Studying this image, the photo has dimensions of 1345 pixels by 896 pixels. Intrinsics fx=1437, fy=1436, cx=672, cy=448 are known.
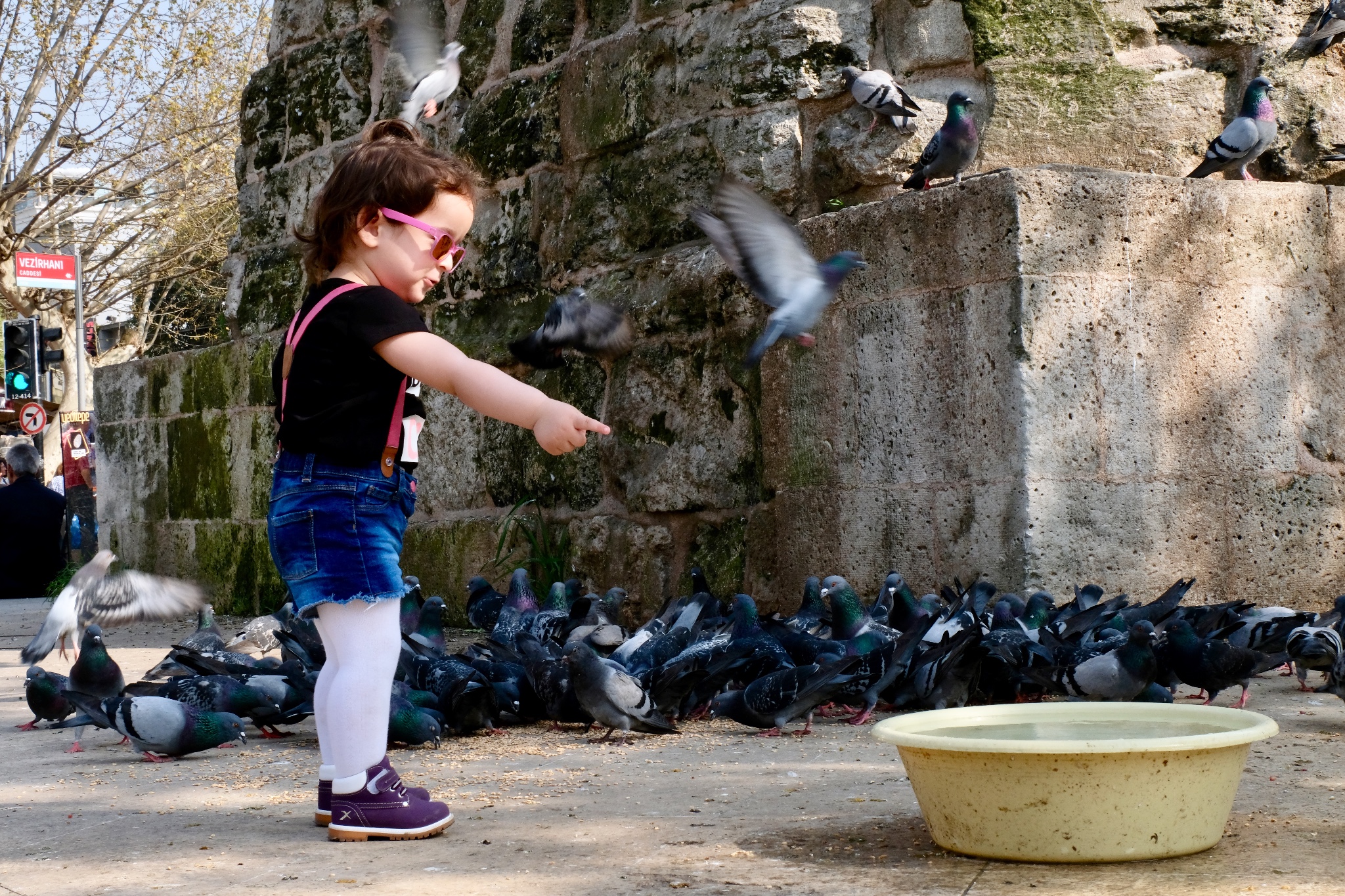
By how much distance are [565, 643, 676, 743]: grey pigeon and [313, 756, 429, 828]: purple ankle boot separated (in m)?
1.10

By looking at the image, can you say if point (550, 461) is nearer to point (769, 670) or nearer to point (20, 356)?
point (769, 670)

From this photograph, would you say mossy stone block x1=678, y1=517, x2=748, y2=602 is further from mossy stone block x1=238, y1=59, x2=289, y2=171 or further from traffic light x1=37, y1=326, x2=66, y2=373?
traffic light x1=37, y1=326, x2=66, y2=373

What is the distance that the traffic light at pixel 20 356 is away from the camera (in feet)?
60.5

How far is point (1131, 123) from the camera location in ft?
17.7

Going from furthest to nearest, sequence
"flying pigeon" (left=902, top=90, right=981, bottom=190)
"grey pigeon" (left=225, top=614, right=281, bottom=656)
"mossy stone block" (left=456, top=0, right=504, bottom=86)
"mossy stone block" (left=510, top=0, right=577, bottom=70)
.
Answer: "mossy stone block" (left=456, top=0, right=504, bottom=86) < "mossy stone block" (left=510, top=0, right=577, bottom=70) < "grey pigeon" (left=225, top=614, right=281, bottom=656) < "flying pigeon" (left=902, top=90, right=981, bottom=190)

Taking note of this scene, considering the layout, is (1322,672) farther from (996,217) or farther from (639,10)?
(639,10)

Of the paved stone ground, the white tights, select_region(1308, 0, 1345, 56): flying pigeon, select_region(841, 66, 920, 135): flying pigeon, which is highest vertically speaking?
select_region(1308, 0, 1345, 56): flying pigeon

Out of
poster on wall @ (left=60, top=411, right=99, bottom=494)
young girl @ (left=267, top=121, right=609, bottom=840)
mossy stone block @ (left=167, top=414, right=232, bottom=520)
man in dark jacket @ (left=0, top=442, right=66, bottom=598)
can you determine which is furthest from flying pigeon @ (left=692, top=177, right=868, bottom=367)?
poster on wall @ (left=60, top=411, right=99, bottom=494)

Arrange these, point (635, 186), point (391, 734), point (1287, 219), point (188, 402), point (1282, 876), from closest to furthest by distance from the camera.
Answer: point (1282, 876)
point (391, 734)
point (1287, 219)
point (635, 186)
point (188, 402)

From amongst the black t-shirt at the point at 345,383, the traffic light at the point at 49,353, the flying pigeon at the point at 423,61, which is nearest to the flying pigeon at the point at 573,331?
the flying pigeon at the point at 423,61

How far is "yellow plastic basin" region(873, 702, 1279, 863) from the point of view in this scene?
7.63ft

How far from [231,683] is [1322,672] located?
138 inches

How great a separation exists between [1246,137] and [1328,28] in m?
0.72

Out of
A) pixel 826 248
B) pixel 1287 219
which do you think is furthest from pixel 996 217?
pixel 1287 219
